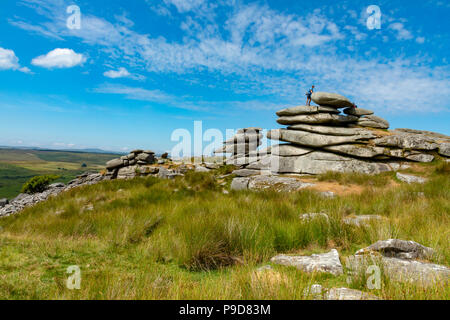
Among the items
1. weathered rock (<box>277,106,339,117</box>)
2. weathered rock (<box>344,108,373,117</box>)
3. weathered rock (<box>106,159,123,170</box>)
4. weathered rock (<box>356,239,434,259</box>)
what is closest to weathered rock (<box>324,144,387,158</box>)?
weathered rock (<box>277,106,339,117</box>)

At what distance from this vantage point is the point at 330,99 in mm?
16609

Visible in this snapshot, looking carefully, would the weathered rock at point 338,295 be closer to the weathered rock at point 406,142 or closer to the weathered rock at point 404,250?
the weathered rock at point 404,250

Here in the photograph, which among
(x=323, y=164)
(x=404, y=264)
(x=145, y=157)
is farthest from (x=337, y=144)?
(x=145, y=157)

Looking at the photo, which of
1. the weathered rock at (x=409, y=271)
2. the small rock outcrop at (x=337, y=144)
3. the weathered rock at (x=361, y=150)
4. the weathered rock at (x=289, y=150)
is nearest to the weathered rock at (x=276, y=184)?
the small rock outcrop at (x=337, y=144)

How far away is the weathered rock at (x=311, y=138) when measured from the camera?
15641mm

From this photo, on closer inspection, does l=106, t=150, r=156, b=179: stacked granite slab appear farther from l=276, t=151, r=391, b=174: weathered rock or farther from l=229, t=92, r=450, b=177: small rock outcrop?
l=276, t=151, r=391, b=174: weathered rock

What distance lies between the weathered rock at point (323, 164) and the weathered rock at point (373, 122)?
15.4 feet

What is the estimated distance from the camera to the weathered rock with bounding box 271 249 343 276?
102 inches

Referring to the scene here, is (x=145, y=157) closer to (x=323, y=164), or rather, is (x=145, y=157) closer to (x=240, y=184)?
(x=240, y=184)

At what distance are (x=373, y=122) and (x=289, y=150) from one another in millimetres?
7807

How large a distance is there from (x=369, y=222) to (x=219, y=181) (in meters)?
10.1
